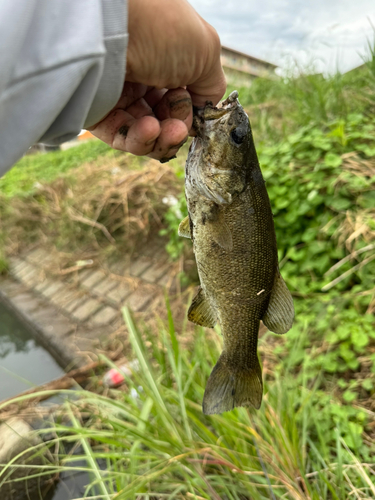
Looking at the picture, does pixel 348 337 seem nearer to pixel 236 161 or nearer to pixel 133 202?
pixel 236 161

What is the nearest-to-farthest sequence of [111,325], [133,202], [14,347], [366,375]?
[366,375] → [111,325] → [14,347] → [133,202]

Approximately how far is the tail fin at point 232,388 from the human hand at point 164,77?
0.93 metres

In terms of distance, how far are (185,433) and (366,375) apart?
1259 mm

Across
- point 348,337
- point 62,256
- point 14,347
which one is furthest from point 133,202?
point 348,337

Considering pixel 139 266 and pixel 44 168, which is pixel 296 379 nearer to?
pixel 139 266

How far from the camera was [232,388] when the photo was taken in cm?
134

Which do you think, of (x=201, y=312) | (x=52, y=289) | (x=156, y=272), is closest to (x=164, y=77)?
(x=201, y=312)

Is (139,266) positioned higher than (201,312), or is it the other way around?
(201,312)

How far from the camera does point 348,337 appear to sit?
226 centimetres

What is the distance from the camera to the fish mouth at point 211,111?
1.17 m

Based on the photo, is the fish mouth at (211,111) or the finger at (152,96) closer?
the fish mouth at (211,111)

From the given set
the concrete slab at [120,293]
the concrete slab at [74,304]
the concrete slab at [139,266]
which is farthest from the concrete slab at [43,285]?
the concrete slab at [139,266]

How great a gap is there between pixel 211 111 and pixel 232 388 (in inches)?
43.2

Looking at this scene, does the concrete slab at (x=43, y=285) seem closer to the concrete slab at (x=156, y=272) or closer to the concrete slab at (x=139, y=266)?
the concrete slab at (x=139, y=266)
